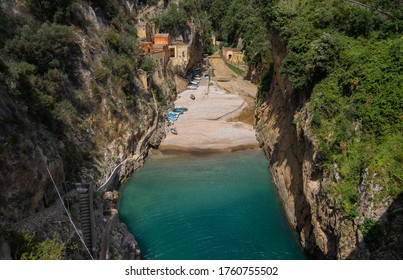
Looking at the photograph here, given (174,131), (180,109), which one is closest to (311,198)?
(174,131)

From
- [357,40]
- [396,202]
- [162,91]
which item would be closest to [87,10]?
[162,91]

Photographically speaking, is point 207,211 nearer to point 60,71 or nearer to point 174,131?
point 60,71

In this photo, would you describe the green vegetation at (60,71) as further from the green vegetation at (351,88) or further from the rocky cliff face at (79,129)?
the green vegetation at (351,88)

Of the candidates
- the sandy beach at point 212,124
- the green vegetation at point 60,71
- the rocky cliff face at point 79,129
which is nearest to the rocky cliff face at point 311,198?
the sandy beach at point 212,124

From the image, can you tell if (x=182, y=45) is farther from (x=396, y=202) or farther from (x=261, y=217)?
(x=396, y=202)

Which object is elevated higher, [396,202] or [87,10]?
[87,10]

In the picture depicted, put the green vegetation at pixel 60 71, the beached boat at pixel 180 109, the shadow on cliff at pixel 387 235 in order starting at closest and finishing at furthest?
the shadow on cliff at pixel 387 235
the green vegetation at pixel 60 71
the beached boat at pixel 180 109

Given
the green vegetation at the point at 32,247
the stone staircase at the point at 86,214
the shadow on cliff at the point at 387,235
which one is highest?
the shadow on cliff at the point at 387,235
